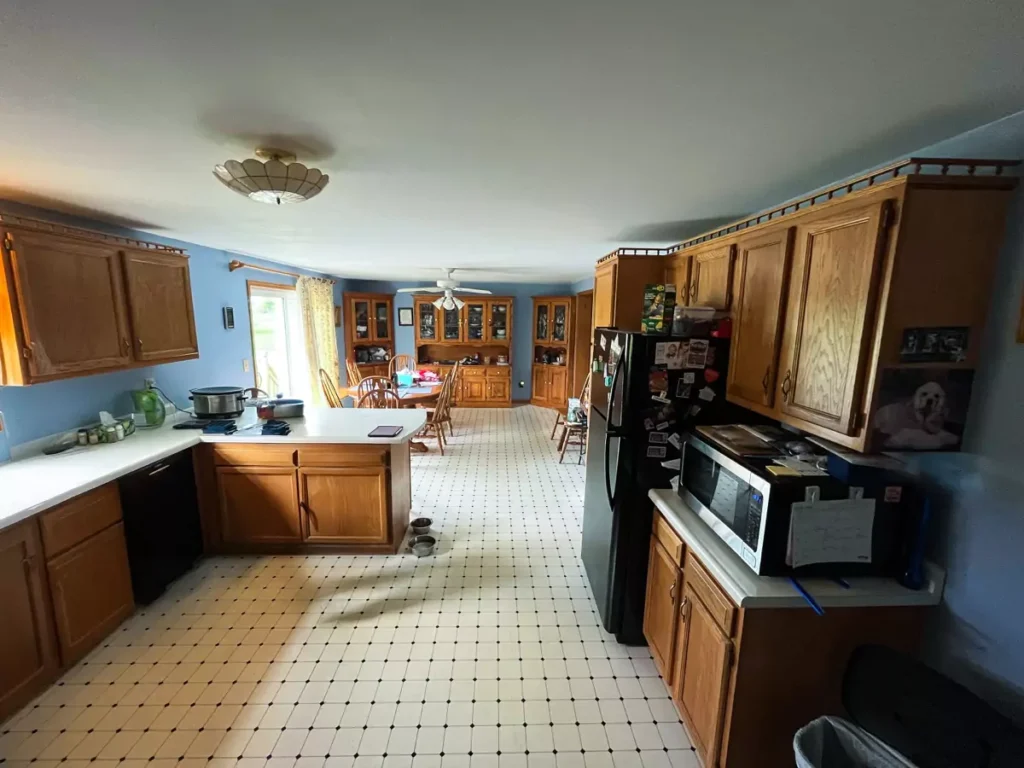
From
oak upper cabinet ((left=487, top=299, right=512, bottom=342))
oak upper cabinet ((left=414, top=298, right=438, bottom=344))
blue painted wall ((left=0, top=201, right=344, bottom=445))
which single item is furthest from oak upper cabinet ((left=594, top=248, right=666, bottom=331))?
oak upper cabinet ((left=414, top=298, right=438, bottom=344))

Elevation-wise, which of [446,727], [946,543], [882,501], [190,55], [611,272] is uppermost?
[190,55]

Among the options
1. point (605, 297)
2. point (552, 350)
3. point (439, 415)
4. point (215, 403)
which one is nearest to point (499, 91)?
point (605, 297)

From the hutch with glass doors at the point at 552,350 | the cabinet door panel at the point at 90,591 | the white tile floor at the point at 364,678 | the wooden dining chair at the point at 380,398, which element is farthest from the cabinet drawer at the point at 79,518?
the hutch with glass doors at the point at 552,350

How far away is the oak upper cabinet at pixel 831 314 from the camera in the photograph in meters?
1.18

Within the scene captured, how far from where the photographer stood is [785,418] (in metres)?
1.52

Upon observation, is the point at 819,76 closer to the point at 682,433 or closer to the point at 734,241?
the point at 734,241

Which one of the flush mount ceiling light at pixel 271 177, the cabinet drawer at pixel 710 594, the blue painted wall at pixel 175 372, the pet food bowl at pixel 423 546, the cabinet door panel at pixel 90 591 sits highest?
the flush mount ceiling light at pixel 271 177

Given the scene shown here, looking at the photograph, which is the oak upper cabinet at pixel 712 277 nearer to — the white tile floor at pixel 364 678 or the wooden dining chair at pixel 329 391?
the white tile floor at pixel 364 678

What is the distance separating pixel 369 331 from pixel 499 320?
213cm

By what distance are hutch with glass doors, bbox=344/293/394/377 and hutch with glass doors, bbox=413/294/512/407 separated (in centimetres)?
48

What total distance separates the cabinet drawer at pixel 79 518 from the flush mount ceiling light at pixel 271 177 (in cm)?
160

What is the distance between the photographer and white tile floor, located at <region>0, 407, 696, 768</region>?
62.9 inches

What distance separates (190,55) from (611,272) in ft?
6.89

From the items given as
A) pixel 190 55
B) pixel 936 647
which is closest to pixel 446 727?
pixel 936 647
